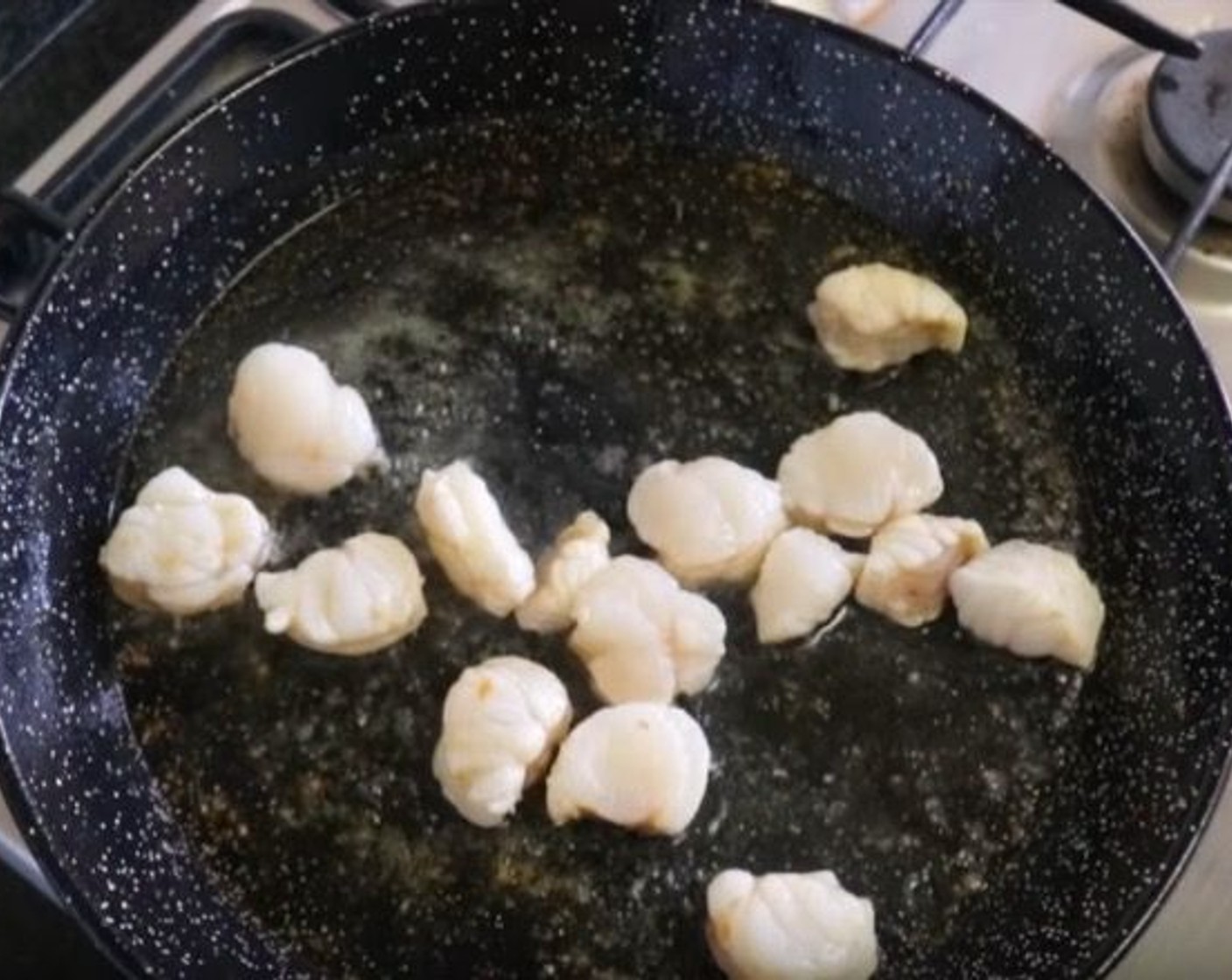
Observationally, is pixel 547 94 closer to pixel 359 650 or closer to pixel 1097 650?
pixel 359 650

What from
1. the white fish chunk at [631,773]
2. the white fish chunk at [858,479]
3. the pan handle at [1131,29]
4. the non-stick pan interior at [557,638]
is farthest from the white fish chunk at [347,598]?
the pan handle at [1131,29]

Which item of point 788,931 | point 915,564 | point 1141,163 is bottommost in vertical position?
point 788,931

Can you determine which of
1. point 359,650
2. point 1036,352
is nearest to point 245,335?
point 359,650

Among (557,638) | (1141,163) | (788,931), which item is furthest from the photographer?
(1141,163)

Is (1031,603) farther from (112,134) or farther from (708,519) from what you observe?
(112,134)

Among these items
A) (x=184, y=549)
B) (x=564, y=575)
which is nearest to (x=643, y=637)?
(x=564, y=575)

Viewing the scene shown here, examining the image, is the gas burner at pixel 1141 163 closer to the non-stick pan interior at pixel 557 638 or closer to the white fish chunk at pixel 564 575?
the non-stick pan interior at pixel 557 638

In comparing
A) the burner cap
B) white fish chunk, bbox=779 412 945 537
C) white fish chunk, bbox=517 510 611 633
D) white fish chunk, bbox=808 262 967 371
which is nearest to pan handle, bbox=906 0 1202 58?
the burner cap
